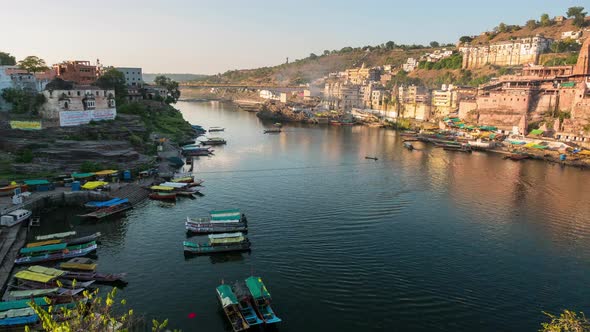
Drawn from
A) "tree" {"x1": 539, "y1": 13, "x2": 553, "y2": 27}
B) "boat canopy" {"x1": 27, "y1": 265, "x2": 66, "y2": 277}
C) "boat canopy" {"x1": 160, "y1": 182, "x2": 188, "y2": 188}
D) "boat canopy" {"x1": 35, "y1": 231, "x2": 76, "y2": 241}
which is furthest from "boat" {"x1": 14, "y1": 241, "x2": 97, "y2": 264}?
"tree" {"x1": 539, "y1": 13, "x2": 553, "y2": 27}

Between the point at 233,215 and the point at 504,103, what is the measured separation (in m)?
54.5

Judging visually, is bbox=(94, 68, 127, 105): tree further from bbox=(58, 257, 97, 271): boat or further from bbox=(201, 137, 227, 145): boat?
bbox=(58, 257, 97, 271): boat

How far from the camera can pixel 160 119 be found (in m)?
64.3

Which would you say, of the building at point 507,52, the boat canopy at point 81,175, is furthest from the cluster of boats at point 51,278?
the building at point 507,52

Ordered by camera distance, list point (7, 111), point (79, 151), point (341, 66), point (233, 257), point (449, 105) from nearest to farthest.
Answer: point (233, 257) → point (79, 151) → point (7, 111) → point (449, 105) → point (341, 66)

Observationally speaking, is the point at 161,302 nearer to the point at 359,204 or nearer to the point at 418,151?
the point at 359,204

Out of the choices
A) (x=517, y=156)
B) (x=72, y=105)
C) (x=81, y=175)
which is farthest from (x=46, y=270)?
(x=517, y=156)

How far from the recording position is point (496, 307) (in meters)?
18.7

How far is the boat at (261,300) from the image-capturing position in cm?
1706

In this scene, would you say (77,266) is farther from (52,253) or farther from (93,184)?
(93,184)

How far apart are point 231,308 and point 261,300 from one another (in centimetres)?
133

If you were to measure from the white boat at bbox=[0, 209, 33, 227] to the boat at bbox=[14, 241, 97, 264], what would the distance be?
13.9ft

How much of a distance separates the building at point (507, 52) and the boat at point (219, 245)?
87.7 m

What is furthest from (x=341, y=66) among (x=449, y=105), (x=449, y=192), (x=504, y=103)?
(x=449, y=192)
